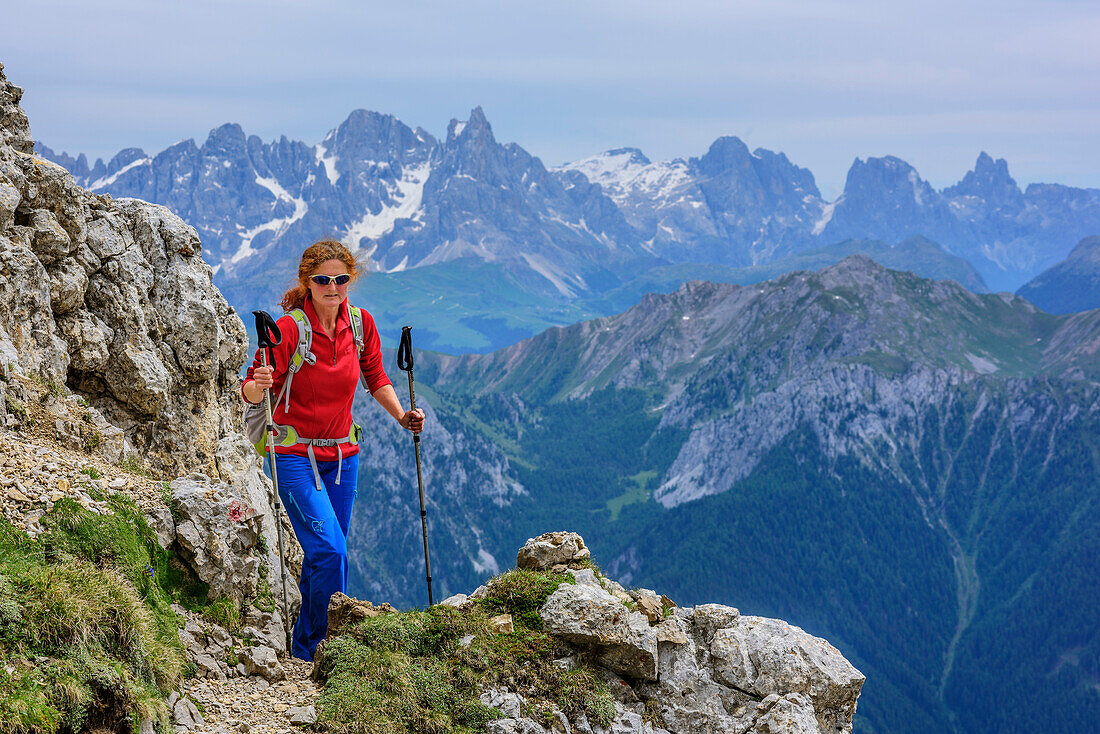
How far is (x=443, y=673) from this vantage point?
36.5ft

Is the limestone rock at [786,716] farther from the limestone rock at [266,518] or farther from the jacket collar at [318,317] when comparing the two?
the jacket collar at [318,317]

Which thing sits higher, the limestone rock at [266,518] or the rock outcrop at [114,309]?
the rock outcrop at [114,309]

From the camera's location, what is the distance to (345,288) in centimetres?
1281

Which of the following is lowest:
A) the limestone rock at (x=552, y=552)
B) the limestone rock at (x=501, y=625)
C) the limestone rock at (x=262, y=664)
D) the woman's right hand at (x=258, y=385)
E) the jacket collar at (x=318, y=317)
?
the limestone rock at (x=262, y=664)

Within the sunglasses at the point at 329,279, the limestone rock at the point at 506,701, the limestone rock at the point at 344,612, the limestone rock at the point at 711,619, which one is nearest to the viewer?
the limestone rock at the point at 506,701

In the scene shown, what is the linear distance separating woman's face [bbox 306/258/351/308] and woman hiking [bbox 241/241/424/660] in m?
0.02

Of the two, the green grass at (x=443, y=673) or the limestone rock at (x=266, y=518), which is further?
the limestone rock at (x=266, y=518)

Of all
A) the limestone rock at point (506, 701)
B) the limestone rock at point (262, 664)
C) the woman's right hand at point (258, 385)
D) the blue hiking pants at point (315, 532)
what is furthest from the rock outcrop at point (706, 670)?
the woman's right hand at point (258, 385)

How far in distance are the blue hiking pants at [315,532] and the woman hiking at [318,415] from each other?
16 millimetres

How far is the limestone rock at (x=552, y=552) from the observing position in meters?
14.5

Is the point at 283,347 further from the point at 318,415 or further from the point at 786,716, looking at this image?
the point at 786,716

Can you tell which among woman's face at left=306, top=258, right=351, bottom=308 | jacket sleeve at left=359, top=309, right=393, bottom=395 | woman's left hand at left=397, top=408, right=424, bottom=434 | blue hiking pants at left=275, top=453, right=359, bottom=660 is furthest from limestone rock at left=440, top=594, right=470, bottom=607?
woman's face at left=306, top=258, right=351, bottom=308

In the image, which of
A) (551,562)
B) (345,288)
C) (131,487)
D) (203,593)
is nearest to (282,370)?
(345,288)

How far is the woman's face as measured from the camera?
12.6 meters
